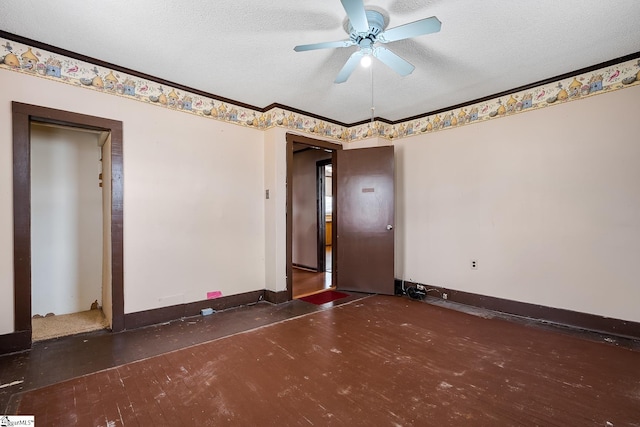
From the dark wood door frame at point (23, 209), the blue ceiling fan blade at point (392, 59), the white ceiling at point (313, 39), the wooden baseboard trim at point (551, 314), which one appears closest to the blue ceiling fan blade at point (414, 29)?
the blue ceiling fan blade at point (392, 59)

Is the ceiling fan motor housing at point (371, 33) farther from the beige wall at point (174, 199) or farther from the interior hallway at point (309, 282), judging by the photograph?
the interior hallway at point (309, 282)

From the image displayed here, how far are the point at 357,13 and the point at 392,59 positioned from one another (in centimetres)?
63

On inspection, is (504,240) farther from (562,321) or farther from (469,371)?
(469,371)

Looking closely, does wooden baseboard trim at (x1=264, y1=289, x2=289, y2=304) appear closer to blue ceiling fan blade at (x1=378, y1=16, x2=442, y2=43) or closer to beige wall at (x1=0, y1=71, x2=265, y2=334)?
beige wall at (x1=0, y1=71, x2=265, y2=334)

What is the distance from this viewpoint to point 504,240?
3.63 m

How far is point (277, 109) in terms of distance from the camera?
157 inches

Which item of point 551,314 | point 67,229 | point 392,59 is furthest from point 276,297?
point 551,314

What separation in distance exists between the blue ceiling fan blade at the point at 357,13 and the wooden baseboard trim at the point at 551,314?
11.0 ft

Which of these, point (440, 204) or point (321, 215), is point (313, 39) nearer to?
point (440, 204)

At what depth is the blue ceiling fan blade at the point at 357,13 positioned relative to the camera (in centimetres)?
176

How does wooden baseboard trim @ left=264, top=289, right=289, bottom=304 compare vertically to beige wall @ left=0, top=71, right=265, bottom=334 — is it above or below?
below

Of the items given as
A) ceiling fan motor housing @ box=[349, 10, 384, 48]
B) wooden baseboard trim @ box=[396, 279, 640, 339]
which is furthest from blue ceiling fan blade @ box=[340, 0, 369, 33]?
wooden baseboard trim @ box=[396, 279, 640, 339]

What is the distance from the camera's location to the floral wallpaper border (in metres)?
2.65

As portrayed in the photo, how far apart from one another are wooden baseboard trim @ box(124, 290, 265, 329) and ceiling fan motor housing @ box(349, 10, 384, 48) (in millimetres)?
3141
